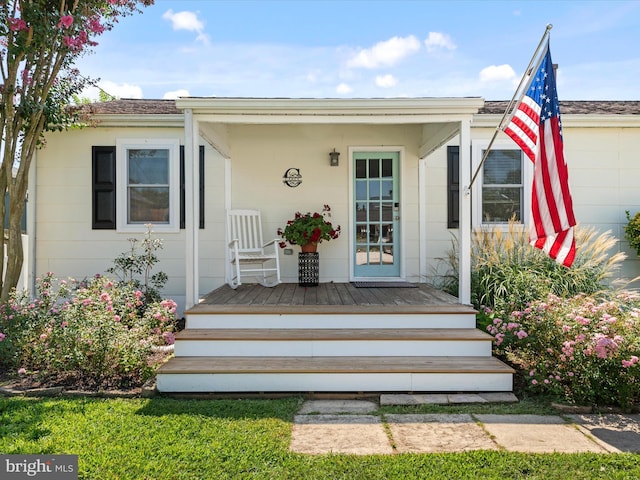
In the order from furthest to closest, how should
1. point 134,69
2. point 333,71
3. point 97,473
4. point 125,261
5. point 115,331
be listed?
point 134,69 → point 333,71 → point 125,261 → point 115,331 → point 97,473

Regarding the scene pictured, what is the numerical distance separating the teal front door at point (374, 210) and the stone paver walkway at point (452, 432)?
3.18 meters

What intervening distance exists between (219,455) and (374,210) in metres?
4.33

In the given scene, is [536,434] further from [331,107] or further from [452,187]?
[452,187]

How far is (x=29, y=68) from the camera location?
4762mm

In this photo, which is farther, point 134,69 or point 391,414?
point 134,69

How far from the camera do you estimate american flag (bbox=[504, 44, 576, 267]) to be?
3.46 metres

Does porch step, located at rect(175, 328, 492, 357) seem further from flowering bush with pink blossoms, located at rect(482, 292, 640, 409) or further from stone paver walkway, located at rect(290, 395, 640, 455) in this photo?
stone paver walkway, located at rect(290, 395, 640, 455)

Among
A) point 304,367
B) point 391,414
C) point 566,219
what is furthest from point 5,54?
point 566,219

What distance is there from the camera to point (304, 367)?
3.39m

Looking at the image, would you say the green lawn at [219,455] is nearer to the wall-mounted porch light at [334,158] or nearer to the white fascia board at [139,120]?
the wall-mounted porch light at [334,158]

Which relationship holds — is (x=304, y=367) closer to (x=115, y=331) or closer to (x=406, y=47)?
(x=115, y=331)

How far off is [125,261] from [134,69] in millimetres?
5103

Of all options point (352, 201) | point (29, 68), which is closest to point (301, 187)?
point (352, 201)

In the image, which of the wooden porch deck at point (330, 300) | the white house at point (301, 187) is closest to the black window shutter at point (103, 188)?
the white house at point (301, 187)
